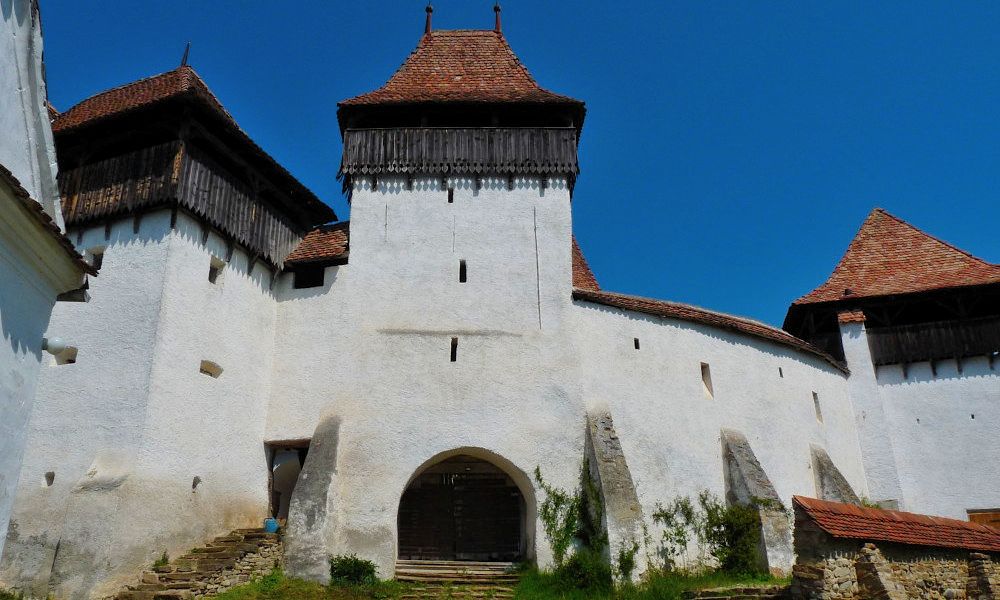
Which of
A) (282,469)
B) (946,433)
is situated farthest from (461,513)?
(946,433)

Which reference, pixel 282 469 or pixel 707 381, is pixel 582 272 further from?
pixel 282 469

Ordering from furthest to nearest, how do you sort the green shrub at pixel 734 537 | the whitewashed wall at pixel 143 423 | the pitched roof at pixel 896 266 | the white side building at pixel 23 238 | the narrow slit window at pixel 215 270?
the pitched roof at pixel 896 266, the narrow slit window at pixel 215 270, the green shrub at pixel 734 537, the whitewashed wall at pixel 143 423, the white side building at pixel 23 238

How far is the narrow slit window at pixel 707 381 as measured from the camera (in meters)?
18.2

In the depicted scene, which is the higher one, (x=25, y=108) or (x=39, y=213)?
(x=25, y=108)

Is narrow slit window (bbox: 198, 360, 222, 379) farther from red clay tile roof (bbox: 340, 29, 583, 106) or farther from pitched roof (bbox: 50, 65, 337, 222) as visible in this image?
red clay tile roof (bbox: 340, 29, 583, 106)

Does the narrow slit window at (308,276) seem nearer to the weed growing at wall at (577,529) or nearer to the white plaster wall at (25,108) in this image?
the weed growing at wall at (577,529)

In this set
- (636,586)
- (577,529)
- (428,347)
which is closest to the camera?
(636,586)

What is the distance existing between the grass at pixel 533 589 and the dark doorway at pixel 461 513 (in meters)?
2.76

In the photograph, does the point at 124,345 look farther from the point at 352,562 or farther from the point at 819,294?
the point at 819,294

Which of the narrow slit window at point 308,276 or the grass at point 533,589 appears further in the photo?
the narrow slit window at point 308,276

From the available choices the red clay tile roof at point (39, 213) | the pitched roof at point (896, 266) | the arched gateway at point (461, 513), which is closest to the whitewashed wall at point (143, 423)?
the arched gateway at point (461, 513)

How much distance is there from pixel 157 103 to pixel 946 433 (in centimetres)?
1986

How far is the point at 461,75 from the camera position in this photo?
20406 mm

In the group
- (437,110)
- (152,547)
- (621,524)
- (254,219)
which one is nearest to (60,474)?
(152,547)
